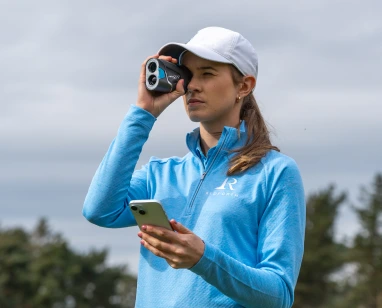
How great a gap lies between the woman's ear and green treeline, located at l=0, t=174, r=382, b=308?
64.0 meters

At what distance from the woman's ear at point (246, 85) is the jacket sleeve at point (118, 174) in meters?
0.53

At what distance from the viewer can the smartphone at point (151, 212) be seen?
16.6ft

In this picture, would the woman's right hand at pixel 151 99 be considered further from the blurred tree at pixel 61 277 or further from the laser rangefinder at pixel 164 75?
the blurred tree at pixel 61 277

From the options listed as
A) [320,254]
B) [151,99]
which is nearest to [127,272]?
[320,254]

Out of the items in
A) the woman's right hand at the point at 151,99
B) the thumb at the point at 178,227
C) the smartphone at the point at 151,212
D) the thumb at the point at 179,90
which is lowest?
the thumb at the point at 178,227

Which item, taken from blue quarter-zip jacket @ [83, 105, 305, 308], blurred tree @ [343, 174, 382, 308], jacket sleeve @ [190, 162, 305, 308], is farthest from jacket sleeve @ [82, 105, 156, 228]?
blurred tree @ [343, 174, 382, 308]

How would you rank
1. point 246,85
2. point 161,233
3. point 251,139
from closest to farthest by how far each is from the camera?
point 161,233 → point 251,139 → point 246,85

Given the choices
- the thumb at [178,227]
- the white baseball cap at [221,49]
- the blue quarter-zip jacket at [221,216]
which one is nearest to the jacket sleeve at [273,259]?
the blue quarter-zip jacket at [221,216]

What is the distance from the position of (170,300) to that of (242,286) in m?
0.48

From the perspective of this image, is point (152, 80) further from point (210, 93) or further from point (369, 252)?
point (369, 252)

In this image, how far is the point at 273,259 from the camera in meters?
5.64

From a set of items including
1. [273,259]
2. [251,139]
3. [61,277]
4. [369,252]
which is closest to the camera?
[273,259]

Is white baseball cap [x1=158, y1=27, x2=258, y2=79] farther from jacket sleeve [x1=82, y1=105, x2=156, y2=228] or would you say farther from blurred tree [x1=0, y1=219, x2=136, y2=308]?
blurred tree [x1=0, y1=219, x2=136, y2=308]

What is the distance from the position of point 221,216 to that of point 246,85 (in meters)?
0.89
